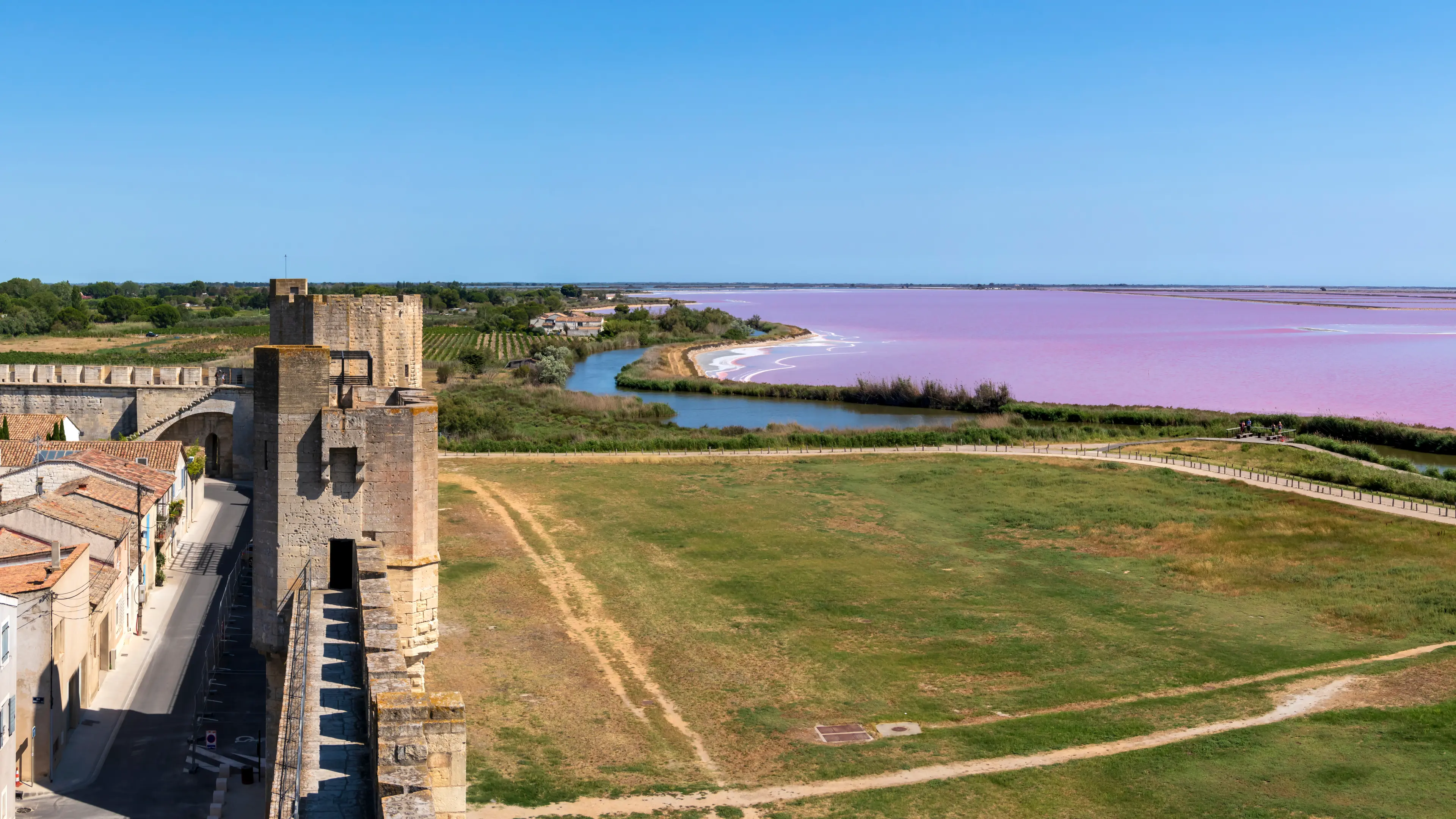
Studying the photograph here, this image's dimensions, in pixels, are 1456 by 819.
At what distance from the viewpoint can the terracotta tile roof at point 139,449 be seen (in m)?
31.5

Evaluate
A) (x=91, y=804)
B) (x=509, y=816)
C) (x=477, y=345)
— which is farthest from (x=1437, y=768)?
(x=477, y=345)

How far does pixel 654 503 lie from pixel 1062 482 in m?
15.0

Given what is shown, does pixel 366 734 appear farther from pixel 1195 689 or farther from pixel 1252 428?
pixel 1252 428

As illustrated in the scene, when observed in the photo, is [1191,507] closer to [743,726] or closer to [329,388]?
[743,726]

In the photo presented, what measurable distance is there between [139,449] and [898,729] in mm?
23395

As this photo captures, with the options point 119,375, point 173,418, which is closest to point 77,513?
point 173,418

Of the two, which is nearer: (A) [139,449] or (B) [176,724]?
(B) [176,724]

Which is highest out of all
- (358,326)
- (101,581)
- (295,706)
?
(358,326)

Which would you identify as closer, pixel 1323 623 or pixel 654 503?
pixel 1323 623

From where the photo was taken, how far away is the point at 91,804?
1608cm

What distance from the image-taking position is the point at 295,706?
10.6 metres

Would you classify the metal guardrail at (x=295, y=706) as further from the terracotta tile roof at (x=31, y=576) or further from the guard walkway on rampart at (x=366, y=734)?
the terracotta tile roof at (x=31, y=576)

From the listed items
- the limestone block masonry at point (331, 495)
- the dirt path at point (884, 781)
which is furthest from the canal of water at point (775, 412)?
the limestone block masonry at point (331, 495)

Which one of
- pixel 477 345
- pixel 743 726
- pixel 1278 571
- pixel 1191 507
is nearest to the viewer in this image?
pixel 743 726
